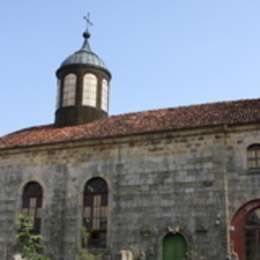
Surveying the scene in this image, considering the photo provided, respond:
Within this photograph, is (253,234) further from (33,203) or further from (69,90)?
(69,90)

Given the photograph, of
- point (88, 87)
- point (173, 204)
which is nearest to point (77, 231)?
point (173, 204)

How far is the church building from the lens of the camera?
19.5 meters

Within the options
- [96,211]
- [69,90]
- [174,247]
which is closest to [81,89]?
[69,90]

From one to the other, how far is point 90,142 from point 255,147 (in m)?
6.95

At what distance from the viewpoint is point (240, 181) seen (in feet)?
64.2

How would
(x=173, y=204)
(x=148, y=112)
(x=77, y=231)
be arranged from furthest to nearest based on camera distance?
(x=148, y=112), (x=77, y=231), (x=173, y=204)

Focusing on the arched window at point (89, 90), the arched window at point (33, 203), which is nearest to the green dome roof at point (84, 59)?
the arched window at point (89, 90)

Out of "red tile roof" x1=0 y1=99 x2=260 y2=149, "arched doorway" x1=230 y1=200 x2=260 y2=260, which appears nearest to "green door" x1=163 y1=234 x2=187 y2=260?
"arched doorway" x1=230 y1=200 x2=260 y2=260

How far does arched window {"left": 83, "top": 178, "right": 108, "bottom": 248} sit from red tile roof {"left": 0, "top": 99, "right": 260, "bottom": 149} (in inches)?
83.4

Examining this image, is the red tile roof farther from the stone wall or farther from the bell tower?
the bell tower

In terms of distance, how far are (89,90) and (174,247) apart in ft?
33.9

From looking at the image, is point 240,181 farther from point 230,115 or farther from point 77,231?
point 77,231

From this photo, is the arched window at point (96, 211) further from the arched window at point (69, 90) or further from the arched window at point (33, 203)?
the arched window at point (69, 90)

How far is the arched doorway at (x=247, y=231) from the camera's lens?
18.8m
